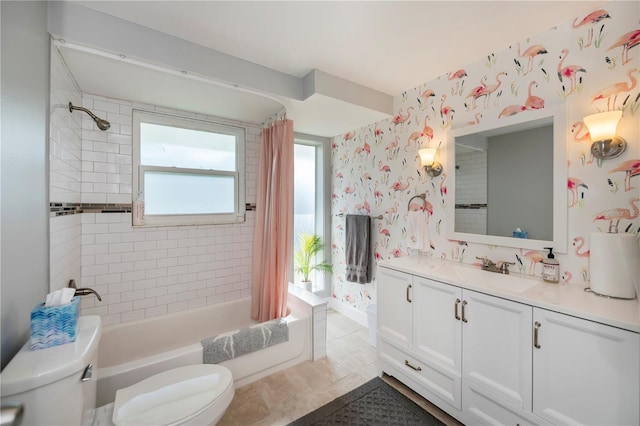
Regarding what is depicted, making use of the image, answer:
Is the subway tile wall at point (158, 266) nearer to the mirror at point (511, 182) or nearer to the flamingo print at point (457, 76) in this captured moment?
the mirror at point (511, 182)

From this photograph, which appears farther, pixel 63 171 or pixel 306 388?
pixel 306 388

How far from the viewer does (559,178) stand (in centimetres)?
157

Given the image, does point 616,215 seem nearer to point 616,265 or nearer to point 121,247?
point 616,265

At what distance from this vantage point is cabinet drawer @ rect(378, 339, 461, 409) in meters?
1.60

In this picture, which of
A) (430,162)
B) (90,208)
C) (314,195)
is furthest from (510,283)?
(90,208)

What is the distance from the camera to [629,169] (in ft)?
4.42

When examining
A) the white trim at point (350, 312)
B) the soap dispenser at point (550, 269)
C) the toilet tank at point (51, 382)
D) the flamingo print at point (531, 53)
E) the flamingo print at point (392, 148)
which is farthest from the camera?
the white trim at point (350, 312)

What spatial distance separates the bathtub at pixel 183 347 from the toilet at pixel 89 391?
0.28m

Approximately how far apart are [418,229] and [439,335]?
90 cm

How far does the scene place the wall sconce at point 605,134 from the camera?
134 centimetres

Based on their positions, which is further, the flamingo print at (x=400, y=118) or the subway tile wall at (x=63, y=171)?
the flamingo print at (x=400, y=118)

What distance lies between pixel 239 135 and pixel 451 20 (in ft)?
7.11

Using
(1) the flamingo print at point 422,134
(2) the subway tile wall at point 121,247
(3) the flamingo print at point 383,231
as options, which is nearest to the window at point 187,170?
(2) the subway tile wall at point 121,247

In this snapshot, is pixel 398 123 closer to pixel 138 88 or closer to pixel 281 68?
pixel 281 68
